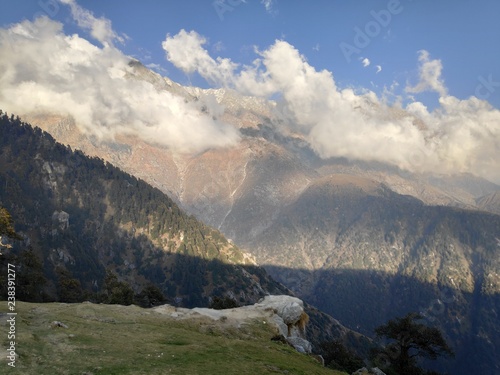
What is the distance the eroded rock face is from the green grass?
6.84m

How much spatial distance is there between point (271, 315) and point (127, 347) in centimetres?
3825

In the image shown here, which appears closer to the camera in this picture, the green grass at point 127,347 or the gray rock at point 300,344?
the green grass at point 127,347

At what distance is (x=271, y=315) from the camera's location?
7312 cm

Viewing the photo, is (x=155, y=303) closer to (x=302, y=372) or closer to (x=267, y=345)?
(x=267, y=345)

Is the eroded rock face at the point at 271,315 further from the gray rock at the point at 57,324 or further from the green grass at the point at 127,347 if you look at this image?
the gray rock at the point at 57,324

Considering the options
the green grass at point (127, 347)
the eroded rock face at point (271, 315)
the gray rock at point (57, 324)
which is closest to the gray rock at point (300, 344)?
the eroded rock face at point (271, 315)

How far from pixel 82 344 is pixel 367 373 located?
162 ft

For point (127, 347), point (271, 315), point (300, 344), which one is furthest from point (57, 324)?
point (271, 315)

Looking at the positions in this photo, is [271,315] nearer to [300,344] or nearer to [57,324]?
[300,344]

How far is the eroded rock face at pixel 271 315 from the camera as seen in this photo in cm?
6525

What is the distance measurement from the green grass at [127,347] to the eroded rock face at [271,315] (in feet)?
22.4

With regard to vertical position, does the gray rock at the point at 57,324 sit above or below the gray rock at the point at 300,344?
above

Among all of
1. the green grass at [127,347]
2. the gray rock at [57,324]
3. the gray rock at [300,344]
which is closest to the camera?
the green grass at [127,347]

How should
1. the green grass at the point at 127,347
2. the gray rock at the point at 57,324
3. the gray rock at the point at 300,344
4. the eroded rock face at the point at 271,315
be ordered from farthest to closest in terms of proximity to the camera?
the eroded rock face at the point at 271,315
the gray rock at the point at 300,344
the gray rock at the point at 57,324
the green grass at the point at 127,347
